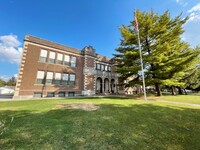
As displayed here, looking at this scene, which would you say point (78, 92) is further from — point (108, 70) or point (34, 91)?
point (108, 70)

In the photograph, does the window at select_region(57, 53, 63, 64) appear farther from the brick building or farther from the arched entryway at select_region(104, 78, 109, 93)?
the arched entryway at select_region(104, 78, 109, 93)

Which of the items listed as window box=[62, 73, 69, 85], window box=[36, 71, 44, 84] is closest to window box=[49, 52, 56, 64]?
A: window box=[36, 71, 44, 84]

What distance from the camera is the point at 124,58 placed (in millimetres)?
16766

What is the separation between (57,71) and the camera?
Result: 59.2ft

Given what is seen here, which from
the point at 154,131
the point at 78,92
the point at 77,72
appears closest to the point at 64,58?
the point at 77,72

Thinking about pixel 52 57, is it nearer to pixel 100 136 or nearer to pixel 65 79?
pixel 65 79

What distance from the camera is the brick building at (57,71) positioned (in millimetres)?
15276

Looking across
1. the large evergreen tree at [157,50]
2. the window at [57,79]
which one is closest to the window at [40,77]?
the window at [57,79]

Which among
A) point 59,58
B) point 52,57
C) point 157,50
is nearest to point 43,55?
point 52,57

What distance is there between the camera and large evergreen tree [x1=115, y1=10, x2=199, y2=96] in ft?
47.0

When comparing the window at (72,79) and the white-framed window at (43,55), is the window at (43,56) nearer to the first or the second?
the white-framed window at (43,55)

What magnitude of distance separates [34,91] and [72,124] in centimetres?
1402

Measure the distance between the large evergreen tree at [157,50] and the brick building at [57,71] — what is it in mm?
7929

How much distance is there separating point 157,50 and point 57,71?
50.5ft
